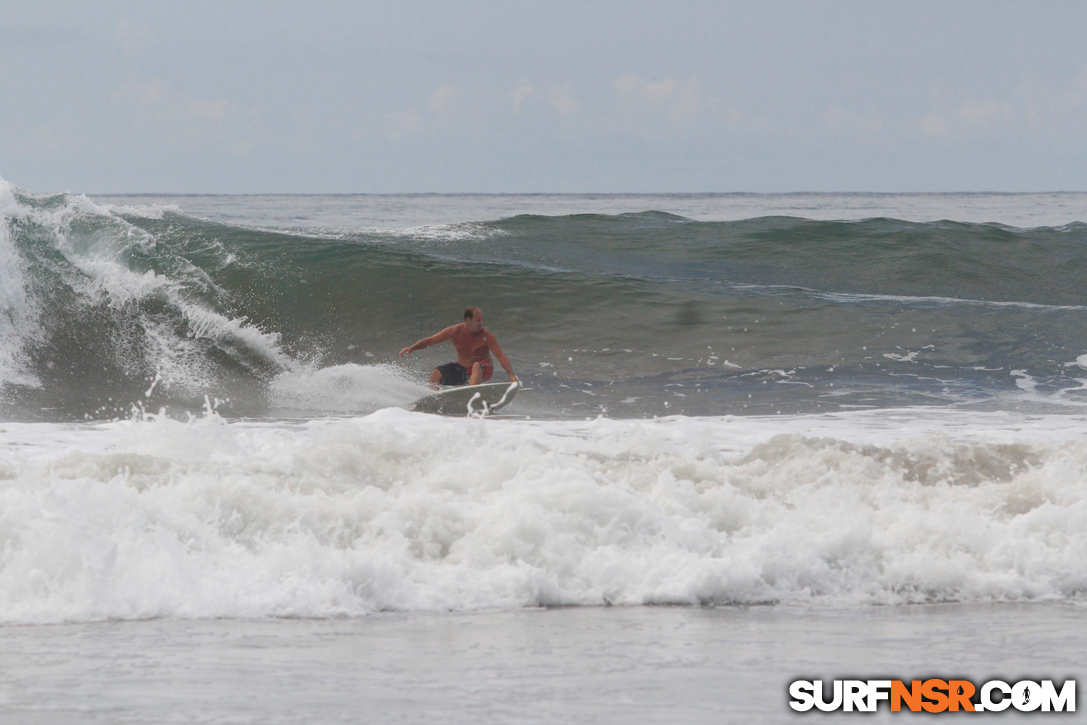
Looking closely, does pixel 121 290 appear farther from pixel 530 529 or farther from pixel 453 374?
pixel 530 529

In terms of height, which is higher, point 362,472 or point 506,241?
point 506,241

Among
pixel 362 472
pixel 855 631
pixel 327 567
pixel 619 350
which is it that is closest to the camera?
pixel 855 631

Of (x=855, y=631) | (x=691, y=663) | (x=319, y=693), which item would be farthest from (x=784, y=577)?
(x=319, y=693)

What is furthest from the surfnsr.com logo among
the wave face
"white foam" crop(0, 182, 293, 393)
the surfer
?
"white foam" crop(0, 182, 293, 393)

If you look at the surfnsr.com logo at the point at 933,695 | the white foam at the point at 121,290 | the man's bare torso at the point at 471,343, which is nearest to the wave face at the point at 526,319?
the white foam at the point at 121,290

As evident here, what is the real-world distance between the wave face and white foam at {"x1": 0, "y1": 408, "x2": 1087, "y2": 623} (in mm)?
3879

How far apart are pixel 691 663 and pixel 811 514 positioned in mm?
2310

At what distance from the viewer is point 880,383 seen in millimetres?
12328

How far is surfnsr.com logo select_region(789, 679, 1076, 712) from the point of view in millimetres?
3443

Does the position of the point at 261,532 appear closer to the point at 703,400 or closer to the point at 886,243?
the point at 703,400

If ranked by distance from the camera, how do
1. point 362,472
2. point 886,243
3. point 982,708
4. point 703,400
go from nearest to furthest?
point 982,708 → point 362,472 → point 703,400 → point 886,243

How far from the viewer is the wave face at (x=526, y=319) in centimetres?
1195

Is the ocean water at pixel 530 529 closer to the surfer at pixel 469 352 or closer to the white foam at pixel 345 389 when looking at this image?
the white foam at pixel 345 389

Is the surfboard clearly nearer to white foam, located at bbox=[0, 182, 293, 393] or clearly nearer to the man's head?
the man's head
